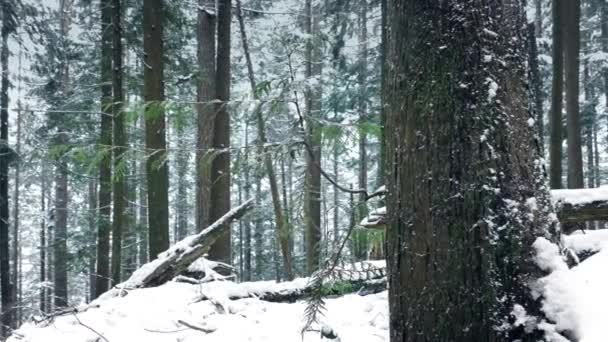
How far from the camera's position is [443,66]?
61.1 inches

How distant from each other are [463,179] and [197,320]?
Answer: 2790mm

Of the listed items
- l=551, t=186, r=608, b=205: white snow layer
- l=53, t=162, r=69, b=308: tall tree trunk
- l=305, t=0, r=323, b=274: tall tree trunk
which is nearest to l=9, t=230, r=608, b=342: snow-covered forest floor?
l=551, t=186, r=608, b=205: white snow layer

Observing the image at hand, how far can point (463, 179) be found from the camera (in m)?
1.48

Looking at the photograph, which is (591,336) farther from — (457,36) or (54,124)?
(54,124)

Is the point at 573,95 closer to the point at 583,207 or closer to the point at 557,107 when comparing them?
the point at 557,107

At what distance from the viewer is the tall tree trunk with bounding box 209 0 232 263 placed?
793cm

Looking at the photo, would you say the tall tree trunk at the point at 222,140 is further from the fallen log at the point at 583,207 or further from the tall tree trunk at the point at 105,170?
the fallen log at the point at 583,207

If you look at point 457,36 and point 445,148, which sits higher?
point 457,36

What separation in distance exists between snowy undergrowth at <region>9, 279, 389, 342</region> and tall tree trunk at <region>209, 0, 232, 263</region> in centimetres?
373

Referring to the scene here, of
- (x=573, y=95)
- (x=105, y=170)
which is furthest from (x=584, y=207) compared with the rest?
(x=105, y=170)

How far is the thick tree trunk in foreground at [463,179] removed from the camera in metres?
1.43

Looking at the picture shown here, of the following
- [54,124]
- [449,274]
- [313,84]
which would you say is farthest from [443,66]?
[54,124]

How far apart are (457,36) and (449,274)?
82 cm

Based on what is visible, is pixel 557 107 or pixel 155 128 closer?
pixel 155 128
